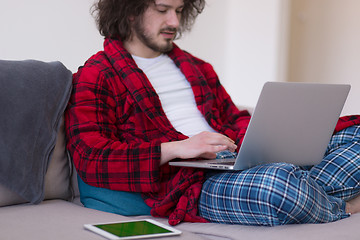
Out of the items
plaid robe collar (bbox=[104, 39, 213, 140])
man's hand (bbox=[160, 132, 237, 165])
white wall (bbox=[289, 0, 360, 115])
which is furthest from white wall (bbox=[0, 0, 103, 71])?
white wall (bbox=[289, 0, 360, 115])

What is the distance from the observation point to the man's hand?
150cm

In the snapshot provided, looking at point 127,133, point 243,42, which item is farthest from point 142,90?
point 243,42

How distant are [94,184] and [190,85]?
583mm

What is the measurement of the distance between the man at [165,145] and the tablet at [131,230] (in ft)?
0.70

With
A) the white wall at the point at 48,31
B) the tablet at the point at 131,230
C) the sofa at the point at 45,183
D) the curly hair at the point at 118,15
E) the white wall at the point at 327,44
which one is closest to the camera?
the tablet at the point at 131,230

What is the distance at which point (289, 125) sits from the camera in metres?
1.43

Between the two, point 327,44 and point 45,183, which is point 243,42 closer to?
point 327,44

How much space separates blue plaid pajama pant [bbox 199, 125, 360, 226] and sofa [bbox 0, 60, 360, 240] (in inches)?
1.2

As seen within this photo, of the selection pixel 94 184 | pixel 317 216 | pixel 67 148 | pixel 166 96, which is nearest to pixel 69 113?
pixel 67 148

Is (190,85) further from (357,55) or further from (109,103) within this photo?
(357,55)

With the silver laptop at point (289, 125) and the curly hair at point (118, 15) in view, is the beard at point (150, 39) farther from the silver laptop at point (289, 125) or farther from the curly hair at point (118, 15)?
the silver laptop at point (289, 125)

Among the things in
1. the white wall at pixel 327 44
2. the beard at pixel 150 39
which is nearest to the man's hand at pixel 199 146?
the beard at pixel 150 39

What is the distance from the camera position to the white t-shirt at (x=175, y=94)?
1.88m

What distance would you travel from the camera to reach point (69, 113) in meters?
1.69
